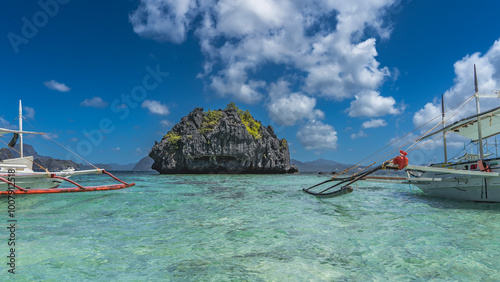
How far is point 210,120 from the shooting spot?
247 feet

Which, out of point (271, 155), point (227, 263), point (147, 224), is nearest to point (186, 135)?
point (271, 155)

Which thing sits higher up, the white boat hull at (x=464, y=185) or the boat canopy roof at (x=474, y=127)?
the boat canopy roof at (x=474, y=127)

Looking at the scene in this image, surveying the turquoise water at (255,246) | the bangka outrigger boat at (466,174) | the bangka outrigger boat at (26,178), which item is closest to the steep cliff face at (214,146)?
the bangka outrigger boat at (26,178)

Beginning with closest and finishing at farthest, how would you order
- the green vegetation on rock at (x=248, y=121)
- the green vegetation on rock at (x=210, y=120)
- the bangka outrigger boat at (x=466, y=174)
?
the bangka outrigger boat at (x=466, y=174) < the green vegetation on rock at (x=210, y=120) < the green vegetation on rock at (x=248, y=121)

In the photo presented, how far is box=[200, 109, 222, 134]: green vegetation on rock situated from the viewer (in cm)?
7126

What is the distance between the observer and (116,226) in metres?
8.69

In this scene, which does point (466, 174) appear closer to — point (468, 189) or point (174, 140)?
point (468, 189)

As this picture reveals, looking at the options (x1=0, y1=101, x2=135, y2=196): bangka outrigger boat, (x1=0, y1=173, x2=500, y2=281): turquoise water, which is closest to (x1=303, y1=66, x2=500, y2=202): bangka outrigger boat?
(x1=0, y1=173, x2=500, y2=281): turquoise water

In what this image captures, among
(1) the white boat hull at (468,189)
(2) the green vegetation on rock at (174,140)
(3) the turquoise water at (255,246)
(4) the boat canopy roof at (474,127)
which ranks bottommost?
(3) the turquoise water at (255,246)

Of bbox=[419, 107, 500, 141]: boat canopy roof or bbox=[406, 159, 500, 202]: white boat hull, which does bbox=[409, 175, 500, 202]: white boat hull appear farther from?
bbox=[419, 107, 500, 141]: boat canopy roof

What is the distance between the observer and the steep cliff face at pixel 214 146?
6888 centimetres

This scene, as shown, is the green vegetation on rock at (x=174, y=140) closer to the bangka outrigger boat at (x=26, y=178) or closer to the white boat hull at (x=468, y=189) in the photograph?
the bangka outrigger boat at (x=26, y=178)

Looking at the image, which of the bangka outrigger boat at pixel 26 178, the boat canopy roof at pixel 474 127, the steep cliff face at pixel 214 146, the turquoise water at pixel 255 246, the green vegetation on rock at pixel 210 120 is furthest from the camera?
the green vegetation on rock at pixel 210 120

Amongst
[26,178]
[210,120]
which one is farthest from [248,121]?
[26,178]
